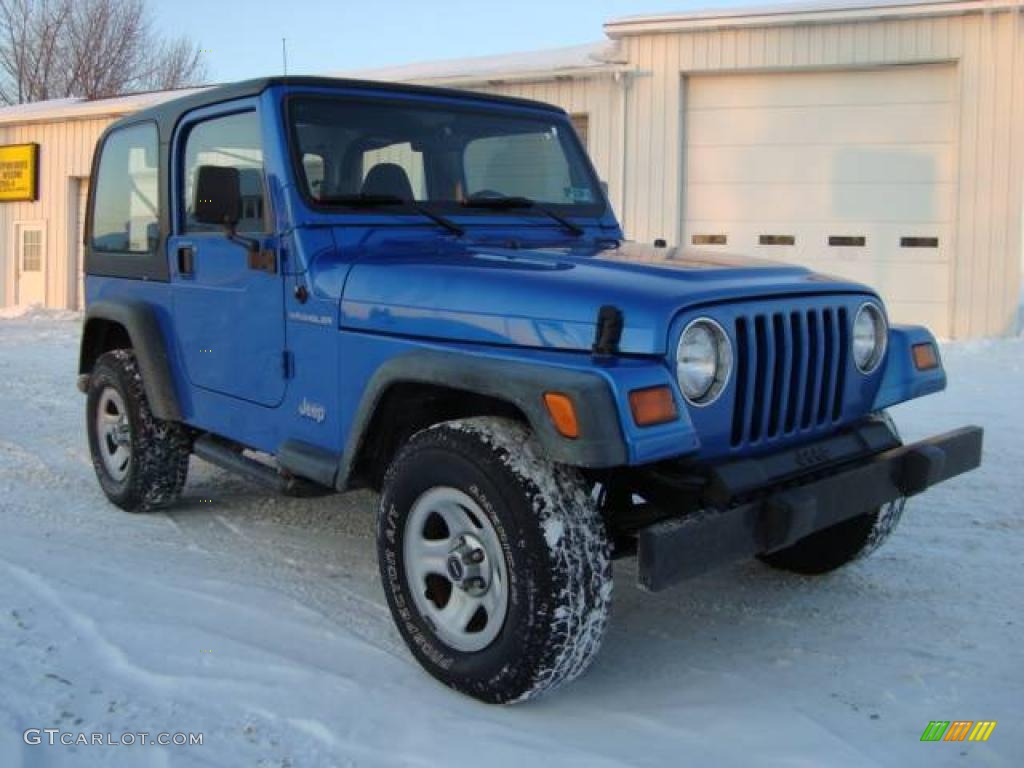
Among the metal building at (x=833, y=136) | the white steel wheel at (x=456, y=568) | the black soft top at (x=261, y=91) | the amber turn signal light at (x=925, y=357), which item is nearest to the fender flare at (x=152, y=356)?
the black soft top at (x=261, y=91)

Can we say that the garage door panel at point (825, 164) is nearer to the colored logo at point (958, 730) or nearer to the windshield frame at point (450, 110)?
the windshield frame at point (450, 110)

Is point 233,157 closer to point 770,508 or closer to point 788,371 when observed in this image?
point 788,371

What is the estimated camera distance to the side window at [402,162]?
13.5 ft

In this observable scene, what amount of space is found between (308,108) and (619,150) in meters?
10.2

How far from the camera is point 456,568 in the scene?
3121 mm

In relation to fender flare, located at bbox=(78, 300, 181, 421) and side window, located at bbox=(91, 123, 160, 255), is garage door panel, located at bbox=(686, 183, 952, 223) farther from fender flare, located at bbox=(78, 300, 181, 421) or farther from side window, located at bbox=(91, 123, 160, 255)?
fender flare, located at bbox=(78, 300, 181, 421)

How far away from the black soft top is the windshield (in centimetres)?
7

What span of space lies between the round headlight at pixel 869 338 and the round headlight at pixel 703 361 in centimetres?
78

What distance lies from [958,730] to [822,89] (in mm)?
11071

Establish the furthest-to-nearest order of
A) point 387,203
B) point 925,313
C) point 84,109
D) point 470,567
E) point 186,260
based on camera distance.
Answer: point 84,109
point 925,313
point 186,260
point 387,203
point 470,567

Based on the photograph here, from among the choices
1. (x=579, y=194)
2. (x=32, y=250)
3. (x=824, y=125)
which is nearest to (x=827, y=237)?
(x=824, y=125)

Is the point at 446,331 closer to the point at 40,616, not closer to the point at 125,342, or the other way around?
the point at 40,616

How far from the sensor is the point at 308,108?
4090 millimetres

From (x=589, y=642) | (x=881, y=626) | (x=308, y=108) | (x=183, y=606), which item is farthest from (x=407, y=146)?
(x=881, y=626)
